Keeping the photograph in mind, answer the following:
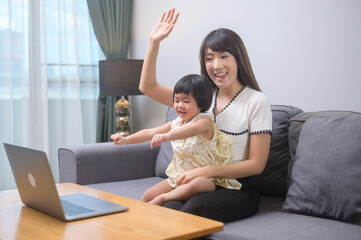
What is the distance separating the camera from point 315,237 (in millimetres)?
1486

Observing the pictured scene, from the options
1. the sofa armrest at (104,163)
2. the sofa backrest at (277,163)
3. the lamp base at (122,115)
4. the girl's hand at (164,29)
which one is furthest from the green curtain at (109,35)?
the sofa backrest at (277,163)

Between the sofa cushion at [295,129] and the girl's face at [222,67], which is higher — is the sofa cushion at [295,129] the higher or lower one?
the lower one

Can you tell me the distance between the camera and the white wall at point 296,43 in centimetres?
227

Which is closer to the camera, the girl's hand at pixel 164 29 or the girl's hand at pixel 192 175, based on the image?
the girl's hand at pixel 192 175

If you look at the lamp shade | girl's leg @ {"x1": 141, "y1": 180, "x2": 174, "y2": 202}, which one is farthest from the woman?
the lamp shade

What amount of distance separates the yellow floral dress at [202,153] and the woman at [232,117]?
0.04 meters

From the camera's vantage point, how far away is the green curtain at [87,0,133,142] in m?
3.76

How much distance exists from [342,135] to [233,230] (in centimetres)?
58

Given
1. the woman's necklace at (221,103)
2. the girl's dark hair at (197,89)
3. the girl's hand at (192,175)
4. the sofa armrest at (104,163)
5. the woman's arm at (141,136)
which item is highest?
the girl's dark hair at (197,89)

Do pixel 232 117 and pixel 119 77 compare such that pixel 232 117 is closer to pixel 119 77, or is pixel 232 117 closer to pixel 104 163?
pixel 104 163

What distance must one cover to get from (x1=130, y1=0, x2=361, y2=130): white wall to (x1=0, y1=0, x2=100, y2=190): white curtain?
36.4 inches

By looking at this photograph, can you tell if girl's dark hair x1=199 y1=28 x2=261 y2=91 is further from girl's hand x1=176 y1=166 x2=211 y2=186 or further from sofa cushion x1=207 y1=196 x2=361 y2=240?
sofa cushion x1=207 y1=196 x2=361 y2=240

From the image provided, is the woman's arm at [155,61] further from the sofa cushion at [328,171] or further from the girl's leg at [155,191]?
the sofa cushion at [328,171]

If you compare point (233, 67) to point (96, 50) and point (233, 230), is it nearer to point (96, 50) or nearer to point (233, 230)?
point (233, 230)
